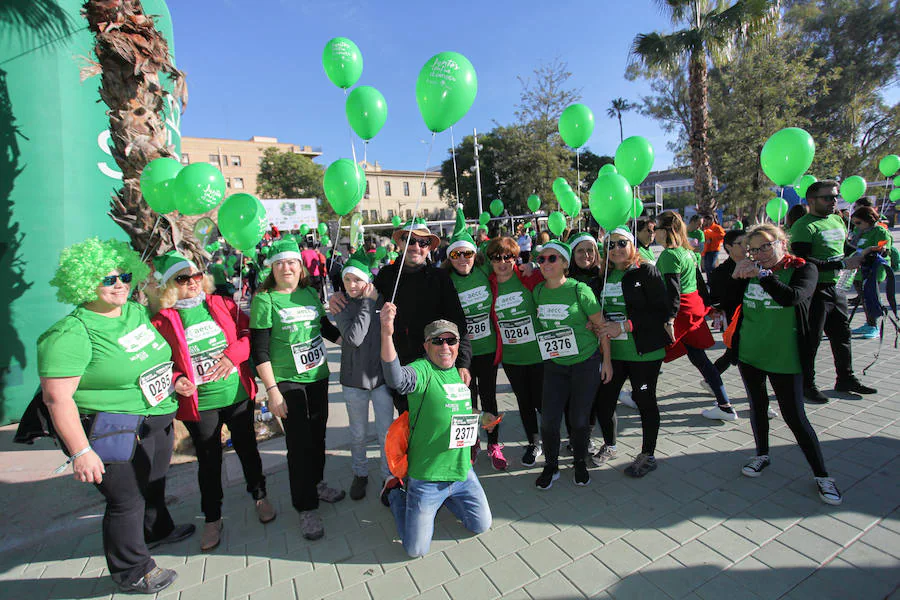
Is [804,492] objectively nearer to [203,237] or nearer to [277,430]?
[277,430]

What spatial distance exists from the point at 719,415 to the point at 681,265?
5.19 feet

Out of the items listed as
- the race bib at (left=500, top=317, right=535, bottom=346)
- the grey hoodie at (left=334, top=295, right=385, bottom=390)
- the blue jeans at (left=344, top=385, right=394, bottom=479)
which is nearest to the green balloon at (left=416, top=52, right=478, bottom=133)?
the grey hoodie at (left=334, top=295, right=385, bottom=390)

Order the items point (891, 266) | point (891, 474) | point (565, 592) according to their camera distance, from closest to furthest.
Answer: point (565, 592)
point (891, 474)
point (891, 266)

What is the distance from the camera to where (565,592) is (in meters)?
2.24

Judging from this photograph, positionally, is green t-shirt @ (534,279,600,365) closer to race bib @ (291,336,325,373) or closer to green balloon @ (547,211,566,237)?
race bib @ (291,336,325,373)

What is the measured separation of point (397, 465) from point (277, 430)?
242cm

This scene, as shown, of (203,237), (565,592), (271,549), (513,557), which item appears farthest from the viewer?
(203,237)

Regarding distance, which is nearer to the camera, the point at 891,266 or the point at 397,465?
the point at 397,465

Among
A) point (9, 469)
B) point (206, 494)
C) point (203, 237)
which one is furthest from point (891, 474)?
point (9, 469)

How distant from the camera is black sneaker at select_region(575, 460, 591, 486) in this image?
3195 mm

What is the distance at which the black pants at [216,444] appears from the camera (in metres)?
2.77

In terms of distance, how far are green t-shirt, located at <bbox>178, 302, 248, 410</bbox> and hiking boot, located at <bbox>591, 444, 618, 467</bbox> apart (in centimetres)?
287

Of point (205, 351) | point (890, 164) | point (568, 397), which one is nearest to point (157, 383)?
point (205, 351)

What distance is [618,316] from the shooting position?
11.0ft
